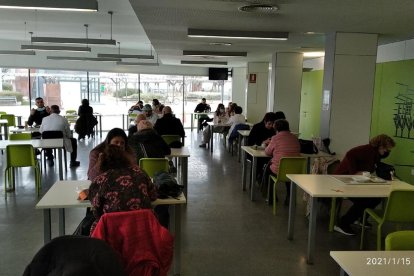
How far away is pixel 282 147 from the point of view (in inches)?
209

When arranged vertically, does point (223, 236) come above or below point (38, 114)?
below

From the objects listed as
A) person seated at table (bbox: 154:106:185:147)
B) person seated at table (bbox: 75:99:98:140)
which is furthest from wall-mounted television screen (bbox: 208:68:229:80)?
person seated at table (bbox: 154:106:185:147)

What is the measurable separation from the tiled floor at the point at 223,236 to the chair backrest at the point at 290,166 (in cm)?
59

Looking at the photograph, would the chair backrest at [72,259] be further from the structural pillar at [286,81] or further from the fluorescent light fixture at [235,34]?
the structural pillar at [286,81]

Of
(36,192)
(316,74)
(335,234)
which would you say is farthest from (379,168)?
(316,74)

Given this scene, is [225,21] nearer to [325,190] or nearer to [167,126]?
[167,126]

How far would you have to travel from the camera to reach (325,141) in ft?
21.3

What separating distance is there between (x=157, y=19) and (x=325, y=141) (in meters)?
3.43

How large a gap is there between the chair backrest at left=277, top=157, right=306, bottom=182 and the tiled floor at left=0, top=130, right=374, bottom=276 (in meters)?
0.59

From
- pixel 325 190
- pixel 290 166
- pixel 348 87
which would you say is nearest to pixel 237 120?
pixel 348 87

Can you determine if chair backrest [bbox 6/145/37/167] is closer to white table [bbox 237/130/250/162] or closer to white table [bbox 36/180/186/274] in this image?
white table [bbox 36/180/186/274]

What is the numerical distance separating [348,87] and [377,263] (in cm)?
483

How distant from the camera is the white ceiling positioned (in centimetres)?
450

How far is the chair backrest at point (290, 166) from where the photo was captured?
499 cm
